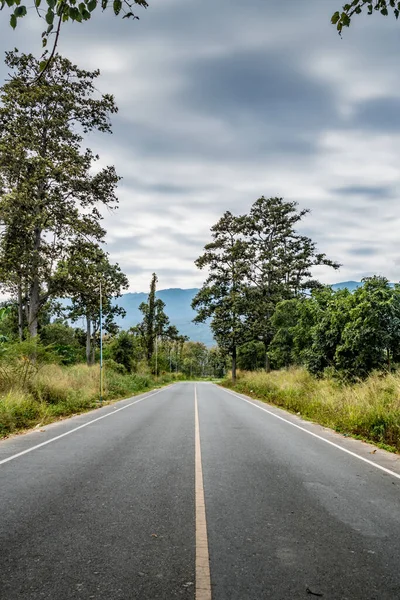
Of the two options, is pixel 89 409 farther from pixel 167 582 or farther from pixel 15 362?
pixel 167 582

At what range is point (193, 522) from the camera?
181 inches

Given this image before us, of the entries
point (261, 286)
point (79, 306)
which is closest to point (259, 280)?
point (261, 286)

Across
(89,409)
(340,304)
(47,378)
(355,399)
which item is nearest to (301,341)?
(340,304)

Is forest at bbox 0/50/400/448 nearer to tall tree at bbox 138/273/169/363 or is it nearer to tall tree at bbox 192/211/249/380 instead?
tall tree at bbox 192/211/249/380

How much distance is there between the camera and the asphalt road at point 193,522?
3260 millimetres

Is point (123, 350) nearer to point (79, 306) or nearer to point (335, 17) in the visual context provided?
point (79, 306)

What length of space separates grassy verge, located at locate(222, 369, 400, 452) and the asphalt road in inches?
A: 71.5

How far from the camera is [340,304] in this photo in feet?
61.5

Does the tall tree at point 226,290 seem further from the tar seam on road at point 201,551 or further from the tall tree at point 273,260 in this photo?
the tar seam on road at point 201,551

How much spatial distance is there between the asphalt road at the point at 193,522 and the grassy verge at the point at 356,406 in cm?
182

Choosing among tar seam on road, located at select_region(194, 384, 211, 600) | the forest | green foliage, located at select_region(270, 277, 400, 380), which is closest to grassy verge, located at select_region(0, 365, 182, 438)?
the forest

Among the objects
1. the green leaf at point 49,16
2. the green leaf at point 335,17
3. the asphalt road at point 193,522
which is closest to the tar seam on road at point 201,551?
the asphalt road at point 193,522

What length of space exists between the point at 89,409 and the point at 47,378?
8.18ft

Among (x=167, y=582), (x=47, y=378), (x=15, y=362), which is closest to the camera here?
(x=167, y=582)
